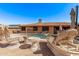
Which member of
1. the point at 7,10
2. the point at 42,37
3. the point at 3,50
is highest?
the point at 7,10

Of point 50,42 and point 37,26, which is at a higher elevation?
point 37,26

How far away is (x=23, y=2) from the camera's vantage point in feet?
9.44

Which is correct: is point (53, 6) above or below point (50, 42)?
above

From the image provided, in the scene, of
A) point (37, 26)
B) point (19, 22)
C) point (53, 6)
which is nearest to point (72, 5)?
point (53, 6)

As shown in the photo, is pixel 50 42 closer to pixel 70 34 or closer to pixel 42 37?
pixel 42 37

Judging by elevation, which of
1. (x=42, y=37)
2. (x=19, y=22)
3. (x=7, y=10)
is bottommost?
(x=42, y=37)

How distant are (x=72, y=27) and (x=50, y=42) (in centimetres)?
40

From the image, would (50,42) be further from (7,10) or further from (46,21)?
(7,10)

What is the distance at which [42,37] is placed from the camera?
2.93 metres

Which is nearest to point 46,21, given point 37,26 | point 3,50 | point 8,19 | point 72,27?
point 37,26

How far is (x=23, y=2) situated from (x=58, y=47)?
2.81ft

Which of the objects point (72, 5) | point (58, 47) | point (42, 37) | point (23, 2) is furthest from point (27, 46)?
point (72, 5)

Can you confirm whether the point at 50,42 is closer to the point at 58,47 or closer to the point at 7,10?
the point at 58,47

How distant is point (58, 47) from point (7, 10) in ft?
3.12
